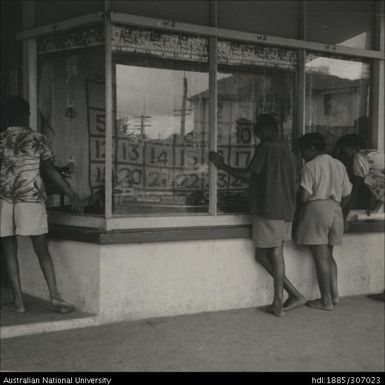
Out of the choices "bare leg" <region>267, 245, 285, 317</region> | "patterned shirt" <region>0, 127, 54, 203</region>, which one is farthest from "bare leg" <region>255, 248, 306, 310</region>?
"patterned shirt" <region>0, 127, 54, 203</region>

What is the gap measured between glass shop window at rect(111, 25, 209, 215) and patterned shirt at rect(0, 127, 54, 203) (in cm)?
71

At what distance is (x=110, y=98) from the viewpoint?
5387 mm

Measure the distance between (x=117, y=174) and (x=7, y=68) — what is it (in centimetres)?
176

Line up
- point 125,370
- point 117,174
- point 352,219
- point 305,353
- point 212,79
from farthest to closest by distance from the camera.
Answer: point 352,219, point 212,79, point 117,174, point 305,353, point 125,370

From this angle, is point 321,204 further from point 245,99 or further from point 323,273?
point 245,99

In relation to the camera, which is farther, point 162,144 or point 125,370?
point 162,144

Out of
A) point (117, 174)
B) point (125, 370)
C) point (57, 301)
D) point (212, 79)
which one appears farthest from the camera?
point (212, 79)

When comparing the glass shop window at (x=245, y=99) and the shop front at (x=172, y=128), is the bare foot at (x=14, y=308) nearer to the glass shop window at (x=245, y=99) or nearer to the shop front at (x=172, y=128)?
the shop front at (x=172, y=128)

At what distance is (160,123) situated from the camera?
5953 mm

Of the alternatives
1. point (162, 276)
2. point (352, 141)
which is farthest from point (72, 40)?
point (352, 141)

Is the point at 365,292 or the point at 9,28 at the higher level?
the point at 9,28

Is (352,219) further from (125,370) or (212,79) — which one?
(125,370)

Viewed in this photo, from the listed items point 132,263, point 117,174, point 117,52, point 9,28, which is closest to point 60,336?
point 132,263

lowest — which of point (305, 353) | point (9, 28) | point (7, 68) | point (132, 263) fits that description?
point (305, 353)
